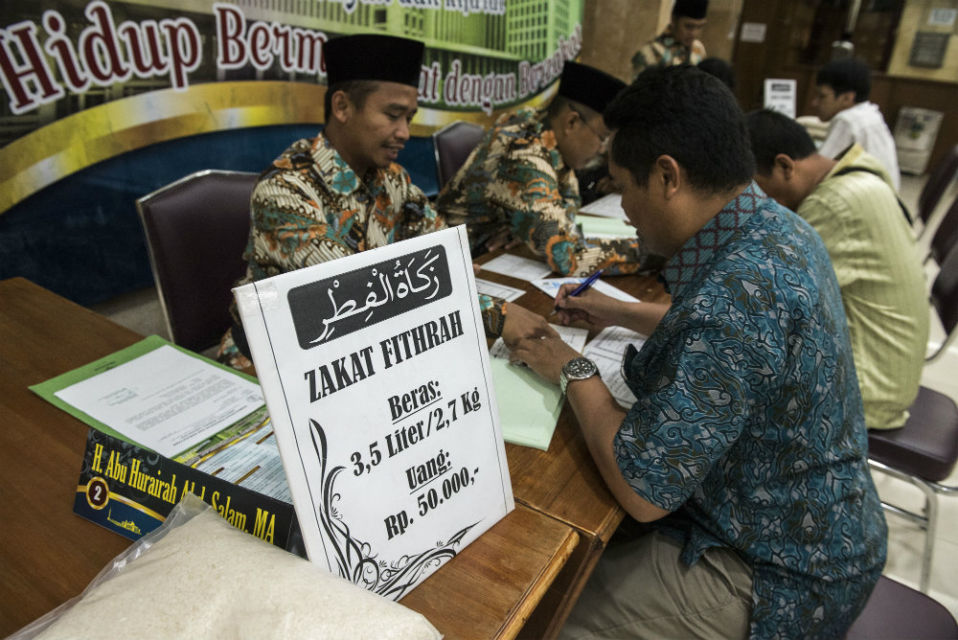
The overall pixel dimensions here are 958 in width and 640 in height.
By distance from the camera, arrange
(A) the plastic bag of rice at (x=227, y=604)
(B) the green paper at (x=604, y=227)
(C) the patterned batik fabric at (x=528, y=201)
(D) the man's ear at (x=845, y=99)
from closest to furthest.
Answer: (A) the plastic bag of rice at (x=227, y=604) → (C) the patterned batik fabric at (x=528, y=201) → (B) the green paper at (x=604, y=227) → (D) the man's ear at (x=845, y=99)

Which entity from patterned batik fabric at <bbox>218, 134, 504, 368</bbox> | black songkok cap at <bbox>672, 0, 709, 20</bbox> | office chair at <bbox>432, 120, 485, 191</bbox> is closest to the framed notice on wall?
patterned batik fabric at <bbox>218, 134, 504, 368</bbox>

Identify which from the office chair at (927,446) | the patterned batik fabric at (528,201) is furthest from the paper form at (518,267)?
the office chair at (927,446)

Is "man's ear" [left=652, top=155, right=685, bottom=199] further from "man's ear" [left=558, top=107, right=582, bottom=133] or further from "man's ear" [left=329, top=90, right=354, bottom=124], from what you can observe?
"man's ear" [left=558, top=107, right=582, bottom=133]

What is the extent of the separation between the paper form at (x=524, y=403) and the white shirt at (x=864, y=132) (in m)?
3.20

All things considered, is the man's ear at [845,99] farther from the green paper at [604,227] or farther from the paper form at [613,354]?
the paper form at [613,354]

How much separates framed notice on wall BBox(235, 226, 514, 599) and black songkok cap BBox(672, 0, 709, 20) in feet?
12.9

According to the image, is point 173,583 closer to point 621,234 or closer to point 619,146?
point 619,146

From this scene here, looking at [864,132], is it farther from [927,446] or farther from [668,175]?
[668,175]

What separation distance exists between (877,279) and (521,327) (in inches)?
37.8

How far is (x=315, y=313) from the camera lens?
49 centimetres

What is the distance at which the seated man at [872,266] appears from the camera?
4.51ft

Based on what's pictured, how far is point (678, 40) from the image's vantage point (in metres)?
3.91

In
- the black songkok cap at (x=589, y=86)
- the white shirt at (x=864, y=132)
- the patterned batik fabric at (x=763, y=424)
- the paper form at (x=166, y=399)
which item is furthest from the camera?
the white shirt at (x=864, y=132)

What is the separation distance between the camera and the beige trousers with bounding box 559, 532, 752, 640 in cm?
89
